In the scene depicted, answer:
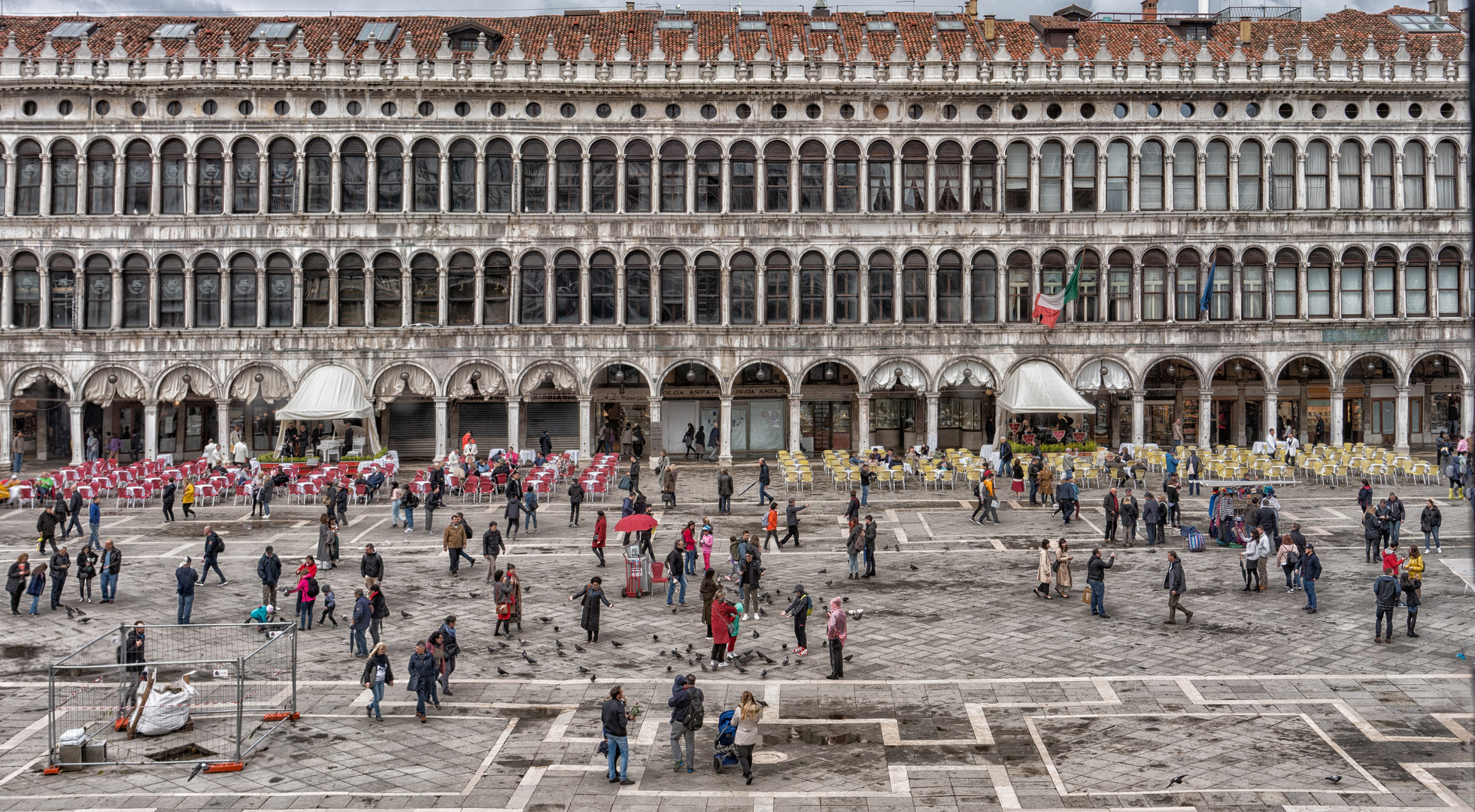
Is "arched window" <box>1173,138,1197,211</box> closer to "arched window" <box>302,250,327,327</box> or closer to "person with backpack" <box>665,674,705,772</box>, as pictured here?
"arched window" <box>302,250,327,327</box>

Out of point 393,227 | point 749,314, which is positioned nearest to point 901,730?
point 749,314

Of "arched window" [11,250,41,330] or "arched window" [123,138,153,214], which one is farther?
"arched window" [123,138,153,214]

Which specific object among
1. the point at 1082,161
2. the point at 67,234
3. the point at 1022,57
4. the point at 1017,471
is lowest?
the point at 1017,471

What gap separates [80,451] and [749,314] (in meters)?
29.3

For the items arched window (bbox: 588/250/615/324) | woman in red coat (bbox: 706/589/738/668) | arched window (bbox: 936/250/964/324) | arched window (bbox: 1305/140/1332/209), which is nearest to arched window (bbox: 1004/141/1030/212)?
arched window (bbox: 936/250/964/324)

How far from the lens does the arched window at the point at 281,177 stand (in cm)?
5066

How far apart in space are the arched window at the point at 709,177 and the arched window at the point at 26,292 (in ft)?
93.1

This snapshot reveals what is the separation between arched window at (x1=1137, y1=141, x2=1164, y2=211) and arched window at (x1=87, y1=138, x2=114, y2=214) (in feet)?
132

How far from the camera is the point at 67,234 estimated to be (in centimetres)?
5003

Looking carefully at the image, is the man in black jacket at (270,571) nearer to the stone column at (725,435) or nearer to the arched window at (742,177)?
the stone column at (725,435)

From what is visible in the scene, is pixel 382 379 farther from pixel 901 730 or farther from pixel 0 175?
pixel 901 730

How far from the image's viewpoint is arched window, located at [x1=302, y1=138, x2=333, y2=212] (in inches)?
1998

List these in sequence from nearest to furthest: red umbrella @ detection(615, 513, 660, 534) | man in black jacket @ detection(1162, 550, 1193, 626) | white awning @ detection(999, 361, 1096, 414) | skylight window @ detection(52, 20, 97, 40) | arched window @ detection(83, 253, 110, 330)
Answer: man in black jacket @ detection(1162, 550, 1193, 626), red umbrella @ detection(615, 513, 660, 534), white awning @ detection(999, 361, 1096, 414), arched window @ detection(83, 253, 110, 330), skylight window @ detection(52, 20, 97, 40)

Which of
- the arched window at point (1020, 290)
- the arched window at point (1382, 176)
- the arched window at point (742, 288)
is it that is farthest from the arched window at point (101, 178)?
the arched window at point (1382, 176)
